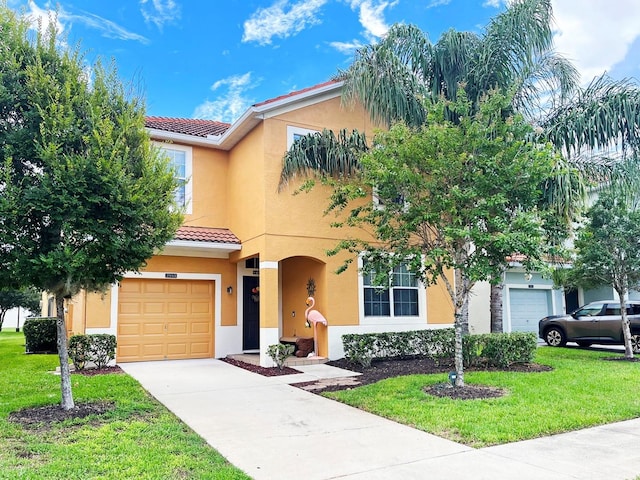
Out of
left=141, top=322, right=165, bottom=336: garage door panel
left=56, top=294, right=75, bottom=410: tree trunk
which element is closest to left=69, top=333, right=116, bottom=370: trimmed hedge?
left=141, top=322, right=165, bottom=336: garage door panel

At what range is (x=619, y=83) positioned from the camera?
12.7 m

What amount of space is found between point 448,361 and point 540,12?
921cm

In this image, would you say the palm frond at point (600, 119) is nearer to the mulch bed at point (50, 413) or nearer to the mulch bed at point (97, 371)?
the mulch bed at point (50, 413)

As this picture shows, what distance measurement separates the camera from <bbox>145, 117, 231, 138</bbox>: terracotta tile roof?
14656 millimetres

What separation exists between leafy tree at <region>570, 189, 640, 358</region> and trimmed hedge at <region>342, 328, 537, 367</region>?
9.32 ft

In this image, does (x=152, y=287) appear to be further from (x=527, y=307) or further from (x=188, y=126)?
(x=527, y=307)

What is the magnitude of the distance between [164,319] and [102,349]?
2.16 meters

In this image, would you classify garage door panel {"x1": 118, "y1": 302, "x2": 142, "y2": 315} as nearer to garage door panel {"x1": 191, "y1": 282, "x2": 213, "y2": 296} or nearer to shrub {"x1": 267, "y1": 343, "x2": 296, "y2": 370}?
garage door panel {"x1": 191, "y1": 282, "x2": 213, "y2": 296}

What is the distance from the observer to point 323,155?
503 inches

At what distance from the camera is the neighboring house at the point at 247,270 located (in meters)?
12.7

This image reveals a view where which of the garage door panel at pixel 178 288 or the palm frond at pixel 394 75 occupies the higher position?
the palm frond at pixel 394 75

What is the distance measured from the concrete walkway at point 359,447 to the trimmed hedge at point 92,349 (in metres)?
4.01

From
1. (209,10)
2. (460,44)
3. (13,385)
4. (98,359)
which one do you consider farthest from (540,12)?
(13,385)

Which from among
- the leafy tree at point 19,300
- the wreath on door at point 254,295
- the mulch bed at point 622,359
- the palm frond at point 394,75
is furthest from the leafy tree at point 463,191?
the leafy tree at point 19,300
